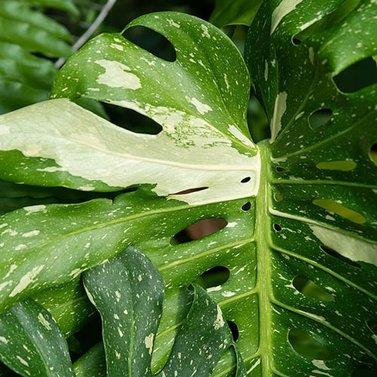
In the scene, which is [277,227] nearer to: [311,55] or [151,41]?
[311,55]

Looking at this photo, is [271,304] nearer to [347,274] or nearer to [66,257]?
[347,274]

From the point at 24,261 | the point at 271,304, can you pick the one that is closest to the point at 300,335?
the point at 271,304

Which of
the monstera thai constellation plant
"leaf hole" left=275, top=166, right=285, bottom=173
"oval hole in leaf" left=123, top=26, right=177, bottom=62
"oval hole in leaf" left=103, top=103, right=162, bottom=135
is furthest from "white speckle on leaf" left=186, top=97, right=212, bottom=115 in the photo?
"oval hole in leaf" left=123, top=26, right=177, bottom=62

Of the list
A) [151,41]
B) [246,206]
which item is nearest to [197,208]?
[246,206]

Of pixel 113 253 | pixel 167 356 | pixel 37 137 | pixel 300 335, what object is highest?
pixel 37 137

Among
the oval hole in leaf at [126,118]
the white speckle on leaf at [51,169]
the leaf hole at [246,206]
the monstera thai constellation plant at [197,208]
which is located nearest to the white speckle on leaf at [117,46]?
the monstera thai constellation plant at [197,208]

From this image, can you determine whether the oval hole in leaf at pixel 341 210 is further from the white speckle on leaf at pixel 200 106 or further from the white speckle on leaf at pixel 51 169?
the white speckle on leaf at pixel 51 169
